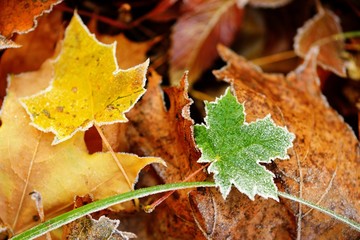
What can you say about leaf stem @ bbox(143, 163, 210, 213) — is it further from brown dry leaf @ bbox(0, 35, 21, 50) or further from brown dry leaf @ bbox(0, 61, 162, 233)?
brown dry leaf @ bbox(0, 35, 21, 50)

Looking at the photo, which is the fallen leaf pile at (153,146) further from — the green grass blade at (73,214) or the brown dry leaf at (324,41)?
the brown dry leaf at (324,41)

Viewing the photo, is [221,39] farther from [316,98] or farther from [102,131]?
[102,131]

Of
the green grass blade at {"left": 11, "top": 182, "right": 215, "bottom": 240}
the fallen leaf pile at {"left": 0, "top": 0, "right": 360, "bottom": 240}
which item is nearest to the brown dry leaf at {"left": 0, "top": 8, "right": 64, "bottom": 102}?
the fallen leaf pile at {"left": 0, "top": 0, "right": 360, "bottom": 240}

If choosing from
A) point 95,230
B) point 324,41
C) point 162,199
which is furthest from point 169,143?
point 324,41

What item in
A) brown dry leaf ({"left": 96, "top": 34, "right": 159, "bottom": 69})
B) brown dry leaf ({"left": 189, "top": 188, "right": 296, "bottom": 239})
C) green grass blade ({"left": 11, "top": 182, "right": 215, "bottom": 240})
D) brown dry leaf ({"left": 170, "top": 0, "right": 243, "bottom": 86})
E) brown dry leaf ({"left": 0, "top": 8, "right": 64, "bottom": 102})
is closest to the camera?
green grass blade ({"left": 11, "top": 182, "right": 215, "bottom": 240})

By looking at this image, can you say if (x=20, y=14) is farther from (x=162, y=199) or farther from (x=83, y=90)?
(x=162, y=199)

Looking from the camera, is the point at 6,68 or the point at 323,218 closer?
the point at 323,218

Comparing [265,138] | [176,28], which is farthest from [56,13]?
[265,138]
